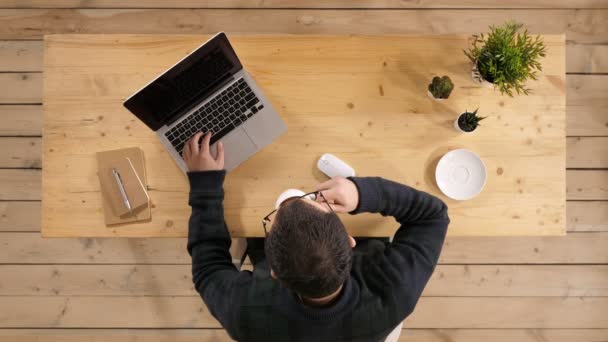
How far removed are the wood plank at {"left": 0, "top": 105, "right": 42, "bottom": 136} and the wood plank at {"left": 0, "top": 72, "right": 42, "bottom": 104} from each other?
45 millimetres

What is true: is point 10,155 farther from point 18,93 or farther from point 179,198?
point 179,198

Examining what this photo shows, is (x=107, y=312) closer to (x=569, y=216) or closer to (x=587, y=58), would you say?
(x=569, y=216)

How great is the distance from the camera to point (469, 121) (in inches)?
51.1

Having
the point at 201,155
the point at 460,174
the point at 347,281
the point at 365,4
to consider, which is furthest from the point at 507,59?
the point at 365,4

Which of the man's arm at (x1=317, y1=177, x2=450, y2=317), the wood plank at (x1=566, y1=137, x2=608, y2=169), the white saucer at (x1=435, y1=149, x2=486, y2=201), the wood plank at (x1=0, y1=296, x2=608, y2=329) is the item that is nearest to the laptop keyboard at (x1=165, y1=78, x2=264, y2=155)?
the man's arm at (x1=317, y1=177, x2=450, y2=317)

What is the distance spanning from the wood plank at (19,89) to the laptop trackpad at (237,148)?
4.46ft

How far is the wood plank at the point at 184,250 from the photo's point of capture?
207 cm

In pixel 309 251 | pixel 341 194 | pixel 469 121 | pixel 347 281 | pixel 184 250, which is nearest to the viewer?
pixel 309 251

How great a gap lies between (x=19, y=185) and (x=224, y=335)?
121 cm

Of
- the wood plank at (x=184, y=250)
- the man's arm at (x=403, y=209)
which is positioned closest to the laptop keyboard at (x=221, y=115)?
the man's arm at (x=403, y=209)

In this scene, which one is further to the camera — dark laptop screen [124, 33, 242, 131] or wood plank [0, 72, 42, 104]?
wood plank [0, 72, 42, 104]

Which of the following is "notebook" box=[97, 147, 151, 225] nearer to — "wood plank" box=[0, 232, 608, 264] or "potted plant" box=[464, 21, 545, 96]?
"wood plank" box=[0, 232, 608, 264]

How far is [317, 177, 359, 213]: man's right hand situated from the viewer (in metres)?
1.18

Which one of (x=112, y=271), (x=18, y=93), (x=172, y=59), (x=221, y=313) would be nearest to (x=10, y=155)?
(x=18, y=93)
